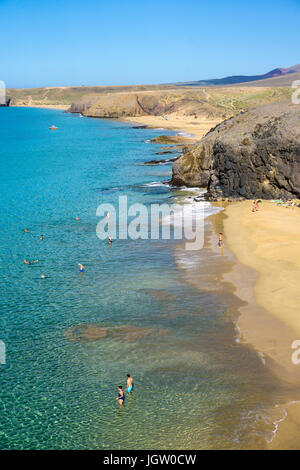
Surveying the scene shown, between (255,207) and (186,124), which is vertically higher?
(186,124)

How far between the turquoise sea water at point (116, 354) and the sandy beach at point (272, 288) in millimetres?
861

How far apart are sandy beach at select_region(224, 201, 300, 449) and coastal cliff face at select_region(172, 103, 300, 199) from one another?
4.32 metres

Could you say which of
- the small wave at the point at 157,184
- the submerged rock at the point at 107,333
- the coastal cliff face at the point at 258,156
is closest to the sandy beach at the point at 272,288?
the coastal cliff face at the point at 258,156

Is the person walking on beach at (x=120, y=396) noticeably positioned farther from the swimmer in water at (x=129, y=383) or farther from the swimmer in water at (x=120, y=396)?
the swimmer in water at (x=129, y=383)

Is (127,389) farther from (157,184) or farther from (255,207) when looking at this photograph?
(157,184)

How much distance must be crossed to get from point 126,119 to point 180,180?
446 feet

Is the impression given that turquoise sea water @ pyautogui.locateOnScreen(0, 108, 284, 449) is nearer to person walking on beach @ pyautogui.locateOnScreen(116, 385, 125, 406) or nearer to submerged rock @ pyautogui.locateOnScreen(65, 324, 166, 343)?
submerged rock @ pyautogui.locateOnScreen(65, 324, 166, 343)

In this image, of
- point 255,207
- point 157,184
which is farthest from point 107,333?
point 157,184

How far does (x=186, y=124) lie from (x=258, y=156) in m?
101

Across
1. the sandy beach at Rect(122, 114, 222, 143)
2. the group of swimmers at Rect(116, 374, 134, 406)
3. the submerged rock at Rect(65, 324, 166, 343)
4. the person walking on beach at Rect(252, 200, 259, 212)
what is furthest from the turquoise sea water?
the sandy beach at Rect(122, 114, 222, 143)

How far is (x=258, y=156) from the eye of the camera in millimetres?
50656

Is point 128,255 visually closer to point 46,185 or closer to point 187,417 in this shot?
point 187,417

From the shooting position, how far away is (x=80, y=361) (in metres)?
22.8

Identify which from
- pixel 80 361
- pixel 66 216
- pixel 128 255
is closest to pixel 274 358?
pixel 80 361
